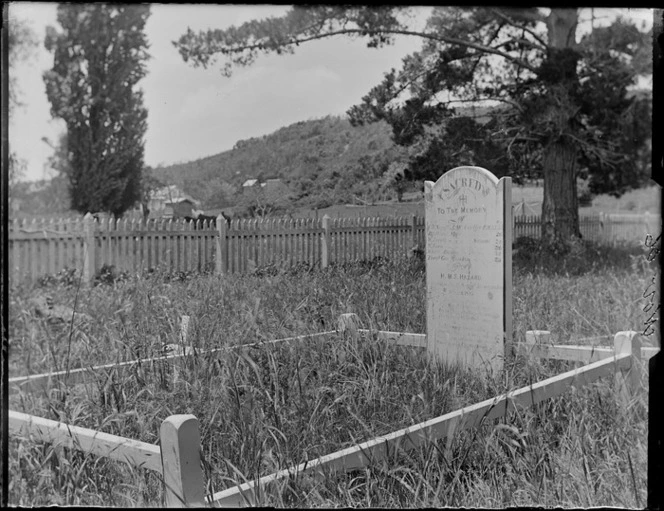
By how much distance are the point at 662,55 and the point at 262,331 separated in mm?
1946

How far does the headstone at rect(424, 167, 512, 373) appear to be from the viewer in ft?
9.54

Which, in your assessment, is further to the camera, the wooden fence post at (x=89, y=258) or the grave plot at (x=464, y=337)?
the wooden fence post at (x=89, y=258)

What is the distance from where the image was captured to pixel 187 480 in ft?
4.68

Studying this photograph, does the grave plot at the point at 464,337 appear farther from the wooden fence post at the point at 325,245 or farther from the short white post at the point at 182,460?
the short white post at the point at 182,460

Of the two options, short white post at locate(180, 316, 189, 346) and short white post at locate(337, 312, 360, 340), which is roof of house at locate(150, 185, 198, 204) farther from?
short white post at locate(337, 312, 360, 340)

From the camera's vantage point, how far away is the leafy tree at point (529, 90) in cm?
387

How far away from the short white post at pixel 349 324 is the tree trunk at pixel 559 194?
370 cm

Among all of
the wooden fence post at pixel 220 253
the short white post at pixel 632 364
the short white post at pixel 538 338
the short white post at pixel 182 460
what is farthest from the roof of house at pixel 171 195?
the short white post at pixel 632 364

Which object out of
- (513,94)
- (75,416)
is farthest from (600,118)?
(75,416)

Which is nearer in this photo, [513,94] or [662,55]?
[662,55]

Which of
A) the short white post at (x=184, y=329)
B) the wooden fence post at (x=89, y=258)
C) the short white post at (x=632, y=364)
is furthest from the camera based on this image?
the wooden fence post at (x=89, y=258)

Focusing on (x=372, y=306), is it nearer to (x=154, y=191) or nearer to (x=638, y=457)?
(x=154, y=191)

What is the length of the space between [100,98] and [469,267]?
1860mm

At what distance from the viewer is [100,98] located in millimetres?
1879
